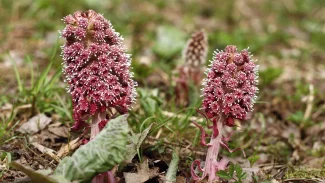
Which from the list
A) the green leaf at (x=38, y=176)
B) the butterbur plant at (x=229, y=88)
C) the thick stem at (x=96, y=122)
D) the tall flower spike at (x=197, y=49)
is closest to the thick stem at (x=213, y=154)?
the butterbur plant at (x=229, y=88)

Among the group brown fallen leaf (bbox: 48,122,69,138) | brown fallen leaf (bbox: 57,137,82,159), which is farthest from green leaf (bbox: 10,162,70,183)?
brown fallen leaf (bbox: 48,122,69,138)

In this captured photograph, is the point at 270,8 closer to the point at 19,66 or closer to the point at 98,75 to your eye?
the point at 19,66

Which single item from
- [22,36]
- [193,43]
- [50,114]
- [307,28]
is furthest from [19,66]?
[307,28]

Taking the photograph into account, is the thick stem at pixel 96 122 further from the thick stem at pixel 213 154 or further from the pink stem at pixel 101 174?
the thick stem at pixel 213 154

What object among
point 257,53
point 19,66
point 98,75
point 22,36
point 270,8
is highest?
point 270,8

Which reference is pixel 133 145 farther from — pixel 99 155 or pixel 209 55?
pixel 209 55
